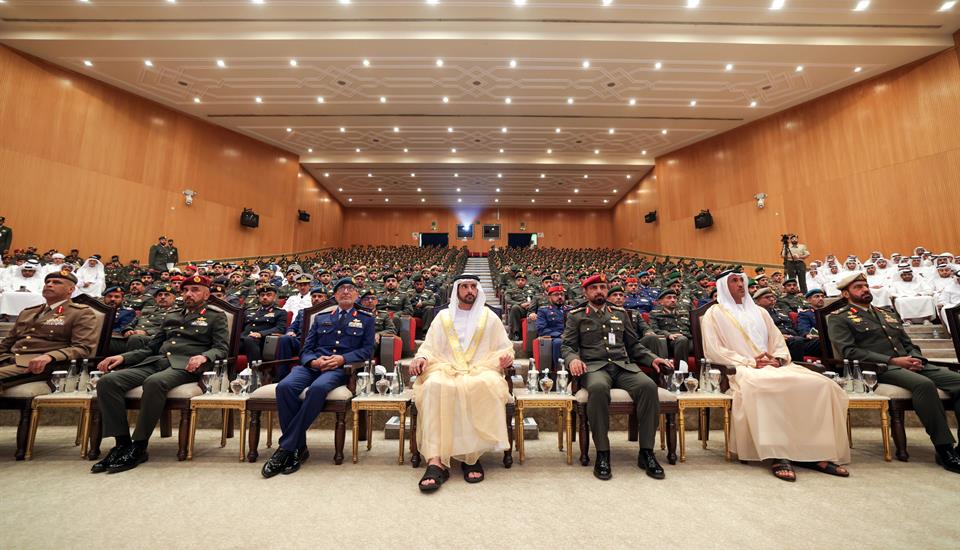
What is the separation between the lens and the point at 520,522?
5.82 ft

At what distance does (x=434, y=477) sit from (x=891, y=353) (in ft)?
11.1

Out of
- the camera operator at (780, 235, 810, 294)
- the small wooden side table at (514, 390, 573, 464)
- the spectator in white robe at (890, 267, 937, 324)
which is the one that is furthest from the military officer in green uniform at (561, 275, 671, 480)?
the camera operator at (780, 235, 810, 294)

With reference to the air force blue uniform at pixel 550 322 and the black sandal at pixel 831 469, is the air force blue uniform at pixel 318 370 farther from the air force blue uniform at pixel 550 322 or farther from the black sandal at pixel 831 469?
the black sandal at pixel 831 469

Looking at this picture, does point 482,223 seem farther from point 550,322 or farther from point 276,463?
point 276,463

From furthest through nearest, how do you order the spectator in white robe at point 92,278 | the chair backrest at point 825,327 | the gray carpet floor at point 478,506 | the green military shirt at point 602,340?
the spectator in white robe at point 92,278 → the chair backrest at point 825,327 → the green military shirt at point 602,340 → the gray carpet floor at point 478,506

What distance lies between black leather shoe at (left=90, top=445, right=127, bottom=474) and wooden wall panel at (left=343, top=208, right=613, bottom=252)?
19.7 meters

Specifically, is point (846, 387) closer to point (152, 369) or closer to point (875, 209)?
point (152, 369)

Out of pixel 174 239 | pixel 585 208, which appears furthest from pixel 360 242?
pixel 585 208

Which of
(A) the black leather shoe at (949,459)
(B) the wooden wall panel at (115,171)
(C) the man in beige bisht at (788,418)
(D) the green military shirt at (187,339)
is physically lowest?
(A) the black leather shoe at (949,459)

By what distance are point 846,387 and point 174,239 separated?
44.8 feet

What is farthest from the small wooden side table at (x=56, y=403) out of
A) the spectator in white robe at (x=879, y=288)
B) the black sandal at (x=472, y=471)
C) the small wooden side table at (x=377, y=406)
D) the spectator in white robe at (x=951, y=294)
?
the spectator in white robe at (x=951, y=294)

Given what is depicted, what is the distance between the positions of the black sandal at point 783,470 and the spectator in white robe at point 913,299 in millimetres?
5681

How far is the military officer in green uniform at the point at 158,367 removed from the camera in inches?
95.9

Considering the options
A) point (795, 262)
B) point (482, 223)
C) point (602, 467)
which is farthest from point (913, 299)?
point (482, 223)
